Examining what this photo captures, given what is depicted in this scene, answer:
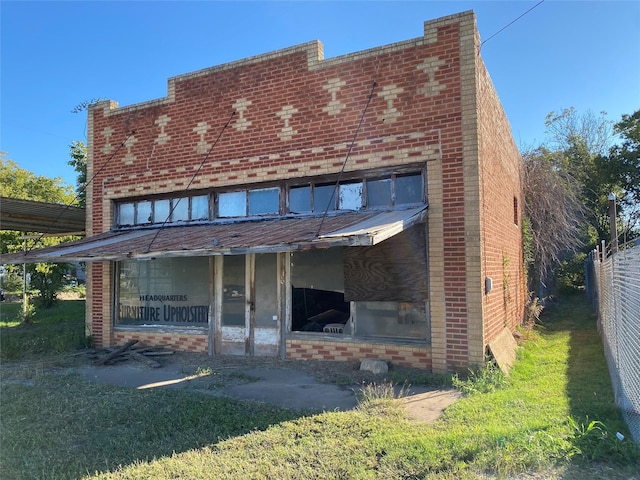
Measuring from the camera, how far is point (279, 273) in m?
8.18

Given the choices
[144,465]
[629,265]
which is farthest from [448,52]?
[144,465]

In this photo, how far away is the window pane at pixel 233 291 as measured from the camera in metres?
8.59

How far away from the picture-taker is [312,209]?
26.2 feet

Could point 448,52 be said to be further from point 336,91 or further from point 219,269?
point 219,269

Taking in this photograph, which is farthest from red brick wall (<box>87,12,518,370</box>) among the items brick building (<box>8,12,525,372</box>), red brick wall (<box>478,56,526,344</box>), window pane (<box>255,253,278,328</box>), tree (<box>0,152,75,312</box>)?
tree (<box>0,152,75,312</box>)

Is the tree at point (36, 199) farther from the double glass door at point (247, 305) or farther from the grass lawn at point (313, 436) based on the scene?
the grass lawn at point (313, 436)

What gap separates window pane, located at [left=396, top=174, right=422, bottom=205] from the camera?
7.23 metres

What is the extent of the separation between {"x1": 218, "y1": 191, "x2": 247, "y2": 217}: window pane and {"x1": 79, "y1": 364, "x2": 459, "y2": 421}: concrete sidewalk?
3028mm

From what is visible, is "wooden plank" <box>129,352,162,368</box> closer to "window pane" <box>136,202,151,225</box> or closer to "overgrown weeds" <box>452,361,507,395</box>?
"window pane" <box>136,202,151,225</box>

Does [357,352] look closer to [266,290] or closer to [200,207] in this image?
[266,290]

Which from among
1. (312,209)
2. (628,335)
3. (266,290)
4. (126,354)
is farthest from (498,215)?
(126,354)

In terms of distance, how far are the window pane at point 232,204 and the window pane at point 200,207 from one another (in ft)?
1.06

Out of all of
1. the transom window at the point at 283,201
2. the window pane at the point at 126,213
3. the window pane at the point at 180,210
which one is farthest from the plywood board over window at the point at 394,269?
the window pane at the point at 126,213

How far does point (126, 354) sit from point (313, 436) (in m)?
5.57
